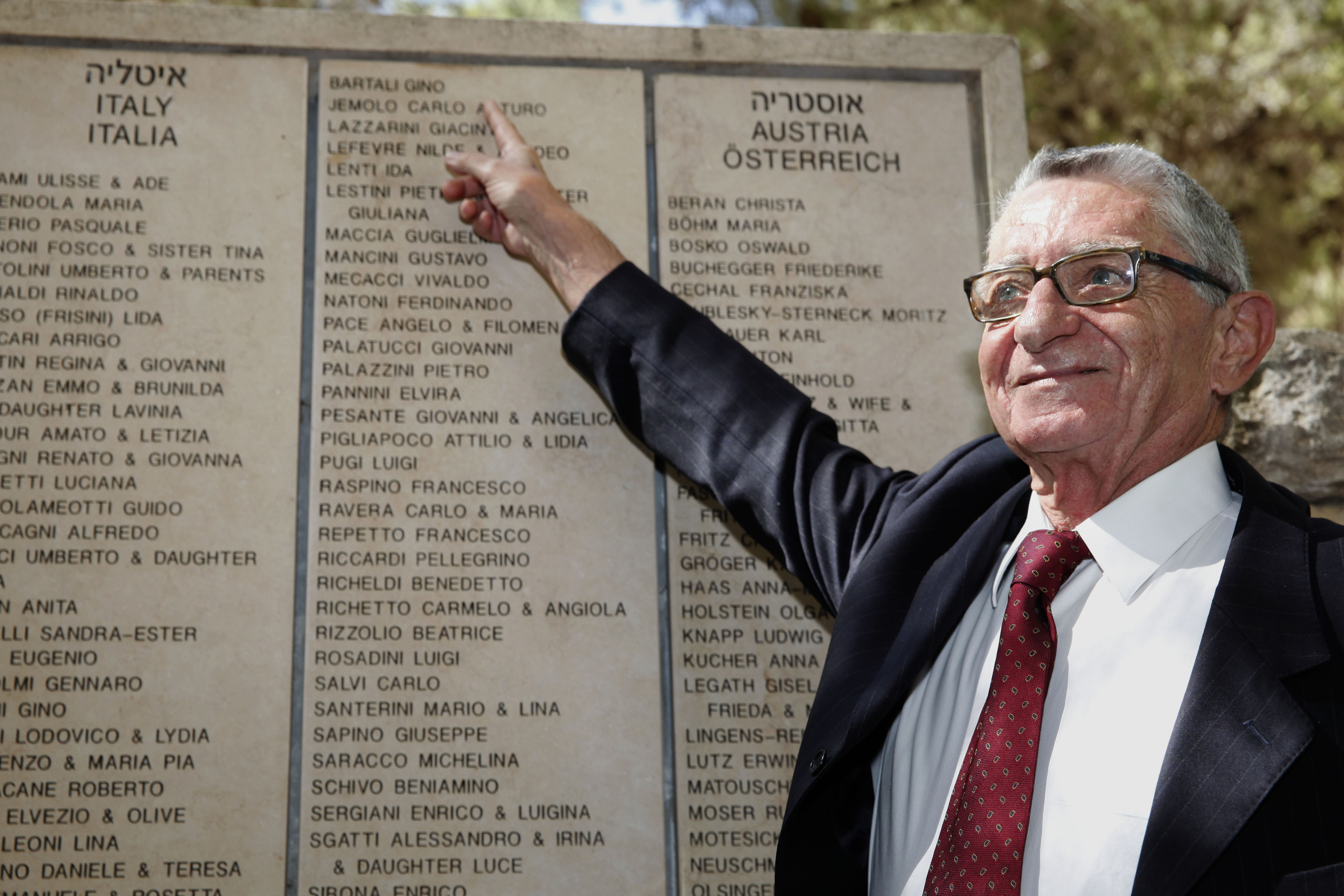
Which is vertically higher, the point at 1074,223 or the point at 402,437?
the point at 1074,223

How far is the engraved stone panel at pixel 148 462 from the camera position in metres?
2.83

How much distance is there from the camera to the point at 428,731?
2936mm

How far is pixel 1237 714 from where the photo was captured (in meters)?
1.93

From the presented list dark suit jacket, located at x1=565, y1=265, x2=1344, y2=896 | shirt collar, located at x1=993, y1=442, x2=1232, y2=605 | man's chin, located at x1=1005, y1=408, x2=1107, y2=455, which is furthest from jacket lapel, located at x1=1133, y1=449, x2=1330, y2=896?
man's chin, located at x1=1005, y1=408, x2=1107, y2=455

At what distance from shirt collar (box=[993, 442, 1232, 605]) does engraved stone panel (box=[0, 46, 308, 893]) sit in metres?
1.99

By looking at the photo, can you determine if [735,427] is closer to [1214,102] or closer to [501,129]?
[501,129]

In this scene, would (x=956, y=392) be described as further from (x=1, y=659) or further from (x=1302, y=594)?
(x=1, y=659)

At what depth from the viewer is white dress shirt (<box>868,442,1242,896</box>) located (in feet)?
6.61

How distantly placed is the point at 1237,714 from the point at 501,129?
240 cm

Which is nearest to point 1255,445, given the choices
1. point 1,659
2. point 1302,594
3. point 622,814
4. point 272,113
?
point 1302,594

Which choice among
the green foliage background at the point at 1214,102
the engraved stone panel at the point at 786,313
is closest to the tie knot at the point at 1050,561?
the engraved stone panel at the point at 786,313

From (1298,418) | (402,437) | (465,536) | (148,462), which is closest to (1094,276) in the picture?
(1298,418)

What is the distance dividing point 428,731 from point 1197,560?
1.86m

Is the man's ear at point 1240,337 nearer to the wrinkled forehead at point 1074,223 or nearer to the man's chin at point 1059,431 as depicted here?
the wrinkled forehead at point 1074,223
